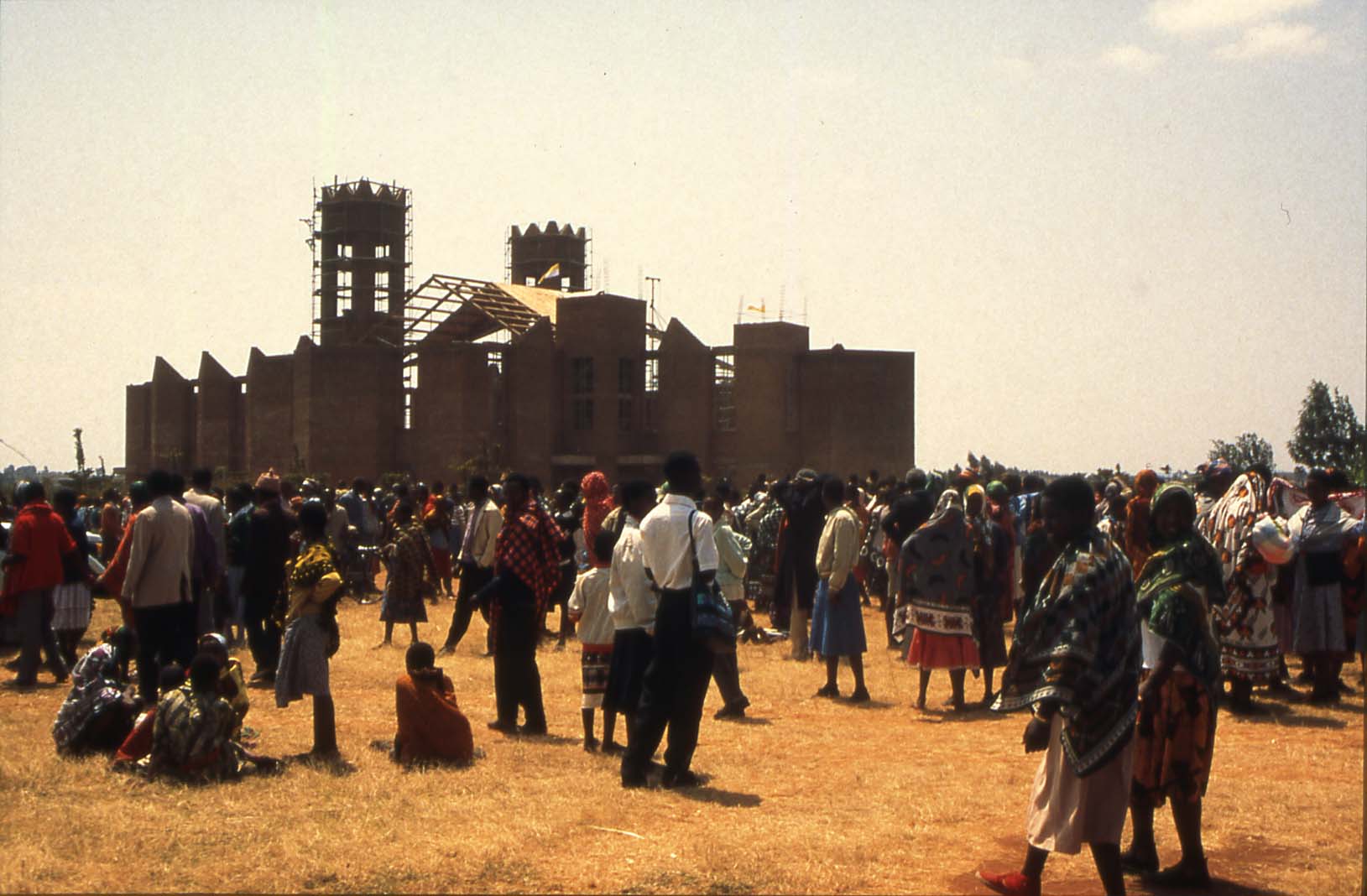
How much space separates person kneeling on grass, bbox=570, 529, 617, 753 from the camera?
9.01 m

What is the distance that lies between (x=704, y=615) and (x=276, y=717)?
14.9ft

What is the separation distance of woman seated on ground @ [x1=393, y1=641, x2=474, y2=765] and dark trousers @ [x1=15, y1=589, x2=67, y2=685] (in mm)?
4710

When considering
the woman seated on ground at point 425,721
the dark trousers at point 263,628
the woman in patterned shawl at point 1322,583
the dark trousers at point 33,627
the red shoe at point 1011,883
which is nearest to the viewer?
the red shoe at point 1011,883

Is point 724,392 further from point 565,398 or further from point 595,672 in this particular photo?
point 595,672

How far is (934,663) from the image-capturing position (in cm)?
1069

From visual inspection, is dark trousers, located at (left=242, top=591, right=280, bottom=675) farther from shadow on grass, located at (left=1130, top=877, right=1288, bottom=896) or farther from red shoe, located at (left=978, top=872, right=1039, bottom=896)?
shadow on grass, located at (left=1130, top=877, right=1288, bottom=896)

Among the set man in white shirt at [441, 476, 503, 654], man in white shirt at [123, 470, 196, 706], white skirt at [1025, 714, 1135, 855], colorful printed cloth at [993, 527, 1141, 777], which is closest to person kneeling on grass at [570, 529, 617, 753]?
man in white shirt at [123, 470, 196, 706]

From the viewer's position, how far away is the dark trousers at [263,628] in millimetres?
11711

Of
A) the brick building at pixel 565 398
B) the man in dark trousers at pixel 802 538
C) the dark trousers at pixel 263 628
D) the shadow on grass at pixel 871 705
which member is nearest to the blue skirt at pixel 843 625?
the shadow on grass at pixel 871 705

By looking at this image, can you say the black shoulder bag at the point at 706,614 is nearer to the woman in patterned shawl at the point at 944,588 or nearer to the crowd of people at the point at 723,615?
the crowd of people at the point at 723,615

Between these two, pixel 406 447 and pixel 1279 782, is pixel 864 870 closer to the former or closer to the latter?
pixel 1279 782

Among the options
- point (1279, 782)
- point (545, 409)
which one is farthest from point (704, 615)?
point (545, 409)

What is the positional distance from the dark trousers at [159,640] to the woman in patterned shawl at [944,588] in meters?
5.19

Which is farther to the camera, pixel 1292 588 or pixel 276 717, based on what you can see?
pixel 1292 588
